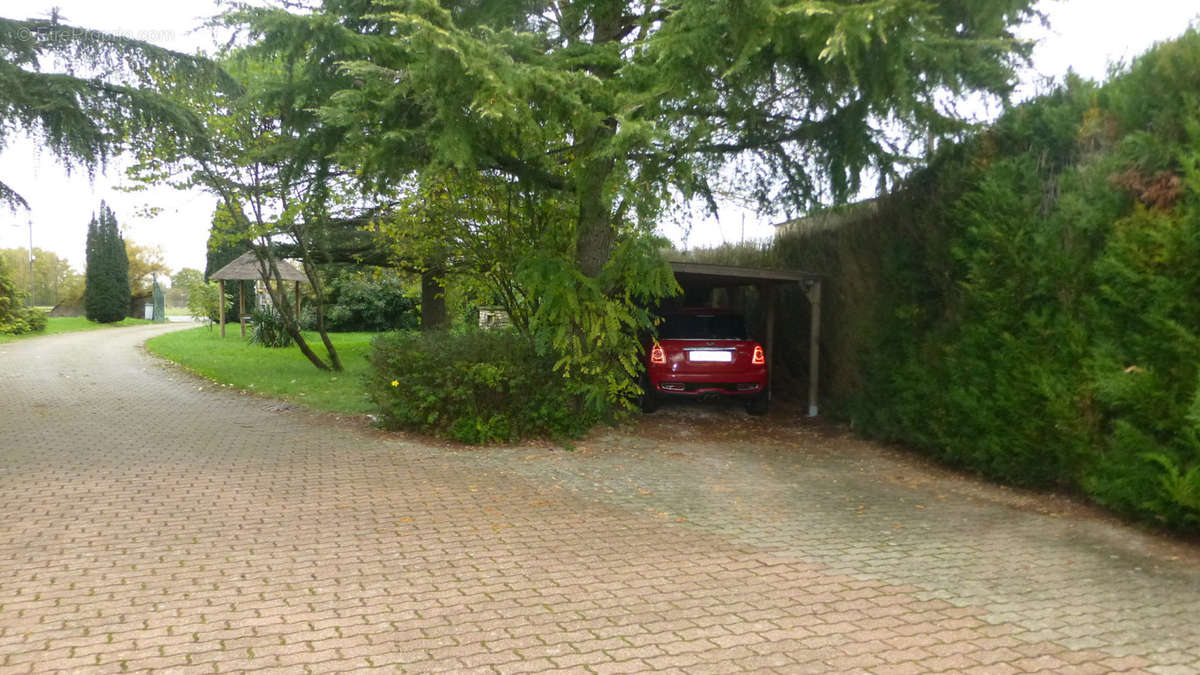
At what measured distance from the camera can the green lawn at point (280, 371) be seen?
13164mm

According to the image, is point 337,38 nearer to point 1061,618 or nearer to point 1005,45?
point 1005,45

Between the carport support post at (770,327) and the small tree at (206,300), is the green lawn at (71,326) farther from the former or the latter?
the carport support post at (770,327)

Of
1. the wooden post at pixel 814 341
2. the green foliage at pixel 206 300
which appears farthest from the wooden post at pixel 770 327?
the green foliage at pixel 206 300

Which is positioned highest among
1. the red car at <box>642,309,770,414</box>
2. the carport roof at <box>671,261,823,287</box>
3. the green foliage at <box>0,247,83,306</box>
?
the green foliage at <box>0,247,83,306</box>

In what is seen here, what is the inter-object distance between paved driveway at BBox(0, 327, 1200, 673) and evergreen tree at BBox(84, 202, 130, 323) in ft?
146

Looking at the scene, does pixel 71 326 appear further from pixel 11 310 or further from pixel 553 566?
pixel 553 566

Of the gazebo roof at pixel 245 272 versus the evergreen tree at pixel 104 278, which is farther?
the evergreen tree at pixel 104 278

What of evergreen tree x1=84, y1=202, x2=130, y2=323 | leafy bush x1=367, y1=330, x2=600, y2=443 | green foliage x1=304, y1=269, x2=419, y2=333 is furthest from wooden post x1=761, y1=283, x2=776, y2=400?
evergreen tree x1=84, y1=202, x2=130, y2=323

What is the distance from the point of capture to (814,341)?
11.5 meters

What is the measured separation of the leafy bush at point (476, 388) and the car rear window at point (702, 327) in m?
2.73

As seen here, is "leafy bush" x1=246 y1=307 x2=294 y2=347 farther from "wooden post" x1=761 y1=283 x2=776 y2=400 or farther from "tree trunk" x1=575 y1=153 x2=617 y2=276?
"tree trunk" x1=575 y1=153 x2=617 y2=276

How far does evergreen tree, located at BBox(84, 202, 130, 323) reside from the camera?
47000 mm

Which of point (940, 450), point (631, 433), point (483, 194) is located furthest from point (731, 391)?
point (483, 194)

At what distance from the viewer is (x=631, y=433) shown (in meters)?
10.2
